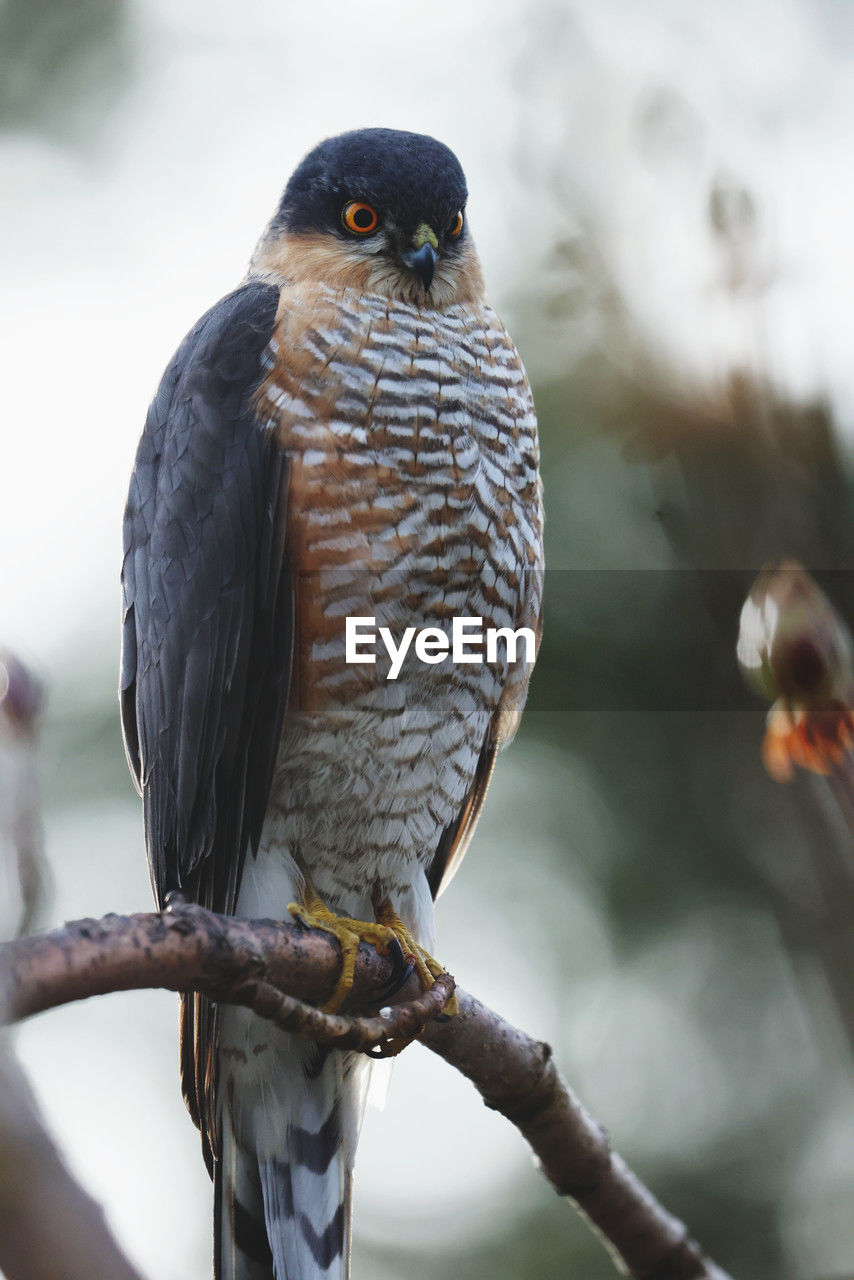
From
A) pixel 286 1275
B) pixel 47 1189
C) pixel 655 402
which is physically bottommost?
pixel 286 1275

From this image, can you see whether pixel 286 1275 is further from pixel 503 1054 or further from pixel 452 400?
pixel 452 400

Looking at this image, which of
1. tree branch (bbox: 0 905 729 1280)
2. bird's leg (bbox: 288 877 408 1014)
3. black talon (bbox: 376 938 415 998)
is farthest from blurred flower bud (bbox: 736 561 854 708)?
black talon (bbox: 376 938 415 998)

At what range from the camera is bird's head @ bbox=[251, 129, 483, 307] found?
3477 millimetres

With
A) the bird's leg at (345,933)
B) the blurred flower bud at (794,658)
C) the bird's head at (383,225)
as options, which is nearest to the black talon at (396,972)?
the bird's leg at (345,933)

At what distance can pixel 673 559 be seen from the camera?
1.48 m

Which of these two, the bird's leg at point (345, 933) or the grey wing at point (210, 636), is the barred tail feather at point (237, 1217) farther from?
the bird's leg at point (345, 933)

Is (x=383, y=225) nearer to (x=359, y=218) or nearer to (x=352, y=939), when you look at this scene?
(x=359, y=218)

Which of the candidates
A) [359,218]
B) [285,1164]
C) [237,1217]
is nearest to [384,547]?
[359,218]

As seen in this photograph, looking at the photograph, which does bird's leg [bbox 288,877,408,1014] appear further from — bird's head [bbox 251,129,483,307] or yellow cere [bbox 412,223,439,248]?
yellow cere [bbox 412,223,439,248]

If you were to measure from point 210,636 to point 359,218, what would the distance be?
1357 mm

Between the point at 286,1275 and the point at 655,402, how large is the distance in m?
2.29

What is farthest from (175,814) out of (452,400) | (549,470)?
(549,470)

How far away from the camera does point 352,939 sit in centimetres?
279

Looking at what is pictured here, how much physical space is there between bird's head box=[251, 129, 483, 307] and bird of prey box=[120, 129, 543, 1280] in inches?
3.0
